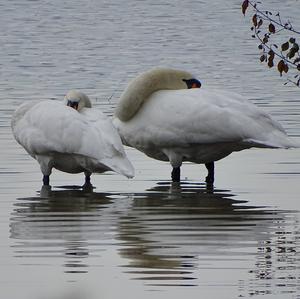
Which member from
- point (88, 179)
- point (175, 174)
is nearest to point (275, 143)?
point (175, 174)

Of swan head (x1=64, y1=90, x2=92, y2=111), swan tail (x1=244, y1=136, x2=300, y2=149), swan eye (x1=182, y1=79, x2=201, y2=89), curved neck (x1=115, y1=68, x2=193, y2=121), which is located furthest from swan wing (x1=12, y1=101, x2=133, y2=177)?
swan eye (x1=182, y1=79, x2=201, y2=89)

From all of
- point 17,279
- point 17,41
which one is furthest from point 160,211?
point 17,41

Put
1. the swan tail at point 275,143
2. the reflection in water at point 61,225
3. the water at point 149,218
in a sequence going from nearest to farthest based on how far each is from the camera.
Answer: the water at point 149,218, the reflection in water at point 61,225, the swan tail at point 275,143

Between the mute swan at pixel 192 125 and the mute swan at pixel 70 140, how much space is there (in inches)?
17.8

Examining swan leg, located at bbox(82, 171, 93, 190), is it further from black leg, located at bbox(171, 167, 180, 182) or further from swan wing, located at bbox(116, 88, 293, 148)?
black leg, located at bbox(171, 167, 180, 182)

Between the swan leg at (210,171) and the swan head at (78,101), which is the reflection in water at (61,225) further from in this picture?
the swan leg at (210,171)

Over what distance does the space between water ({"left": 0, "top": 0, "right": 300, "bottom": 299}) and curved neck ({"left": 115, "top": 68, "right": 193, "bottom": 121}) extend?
63cm

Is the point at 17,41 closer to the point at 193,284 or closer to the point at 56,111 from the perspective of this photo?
the point at 56,111

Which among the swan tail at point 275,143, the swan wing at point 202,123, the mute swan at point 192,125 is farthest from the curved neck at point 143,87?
the swan tail at point 275,143

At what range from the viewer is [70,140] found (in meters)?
13.6

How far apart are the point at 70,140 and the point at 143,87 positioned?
164cm

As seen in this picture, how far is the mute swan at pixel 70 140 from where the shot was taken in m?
13.5

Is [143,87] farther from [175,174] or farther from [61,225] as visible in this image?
[61,225]

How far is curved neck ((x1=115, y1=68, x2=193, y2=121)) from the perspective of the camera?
14.8 metres
